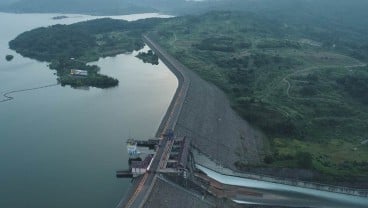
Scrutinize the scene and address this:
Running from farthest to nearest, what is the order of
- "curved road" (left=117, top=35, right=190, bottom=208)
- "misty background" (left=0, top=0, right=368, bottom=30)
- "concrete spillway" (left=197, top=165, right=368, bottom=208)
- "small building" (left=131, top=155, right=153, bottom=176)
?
"misty background" (left=0, top=0, right=368, bottom=30), "concrete spillway" (left=197, top=165, right=368, bottom=208), "small building" (left=131, top=155, right=153, bottom=176), "curved road" (left=117, top=35, right=190, bottom=208)

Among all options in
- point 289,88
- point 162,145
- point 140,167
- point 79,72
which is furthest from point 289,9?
point 140,167

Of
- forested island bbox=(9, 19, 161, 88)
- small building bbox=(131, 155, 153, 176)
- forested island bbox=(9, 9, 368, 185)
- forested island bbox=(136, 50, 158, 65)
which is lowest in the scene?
forested island bbox=(9, 19, 161, 88)

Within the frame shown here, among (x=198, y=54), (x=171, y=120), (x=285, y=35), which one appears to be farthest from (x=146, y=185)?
(x=285, y=35)

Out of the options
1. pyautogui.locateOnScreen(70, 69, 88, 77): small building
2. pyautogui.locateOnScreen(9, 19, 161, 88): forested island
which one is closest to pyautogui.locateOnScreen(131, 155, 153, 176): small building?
pyautogui.locateOnScreen(9, 19, 161, 88): forested island

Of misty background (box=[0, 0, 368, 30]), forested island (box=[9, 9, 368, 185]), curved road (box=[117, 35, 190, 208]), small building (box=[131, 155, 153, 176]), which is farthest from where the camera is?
misty background (box=[0, 0, 368, 30])

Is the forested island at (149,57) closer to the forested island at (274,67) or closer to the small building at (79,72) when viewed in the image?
the forested island at (274,67)

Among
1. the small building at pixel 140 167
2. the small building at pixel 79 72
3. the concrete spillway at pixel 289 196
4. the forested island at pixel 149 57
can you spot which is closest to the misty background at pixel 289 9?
the forested island at pixel 149 57

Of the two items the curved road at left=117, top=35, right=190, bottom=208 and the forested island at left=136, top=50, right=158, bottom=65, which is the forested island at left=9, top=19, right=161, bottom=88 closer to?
the forested island at left=136, top=50, right=158, bottom=65
